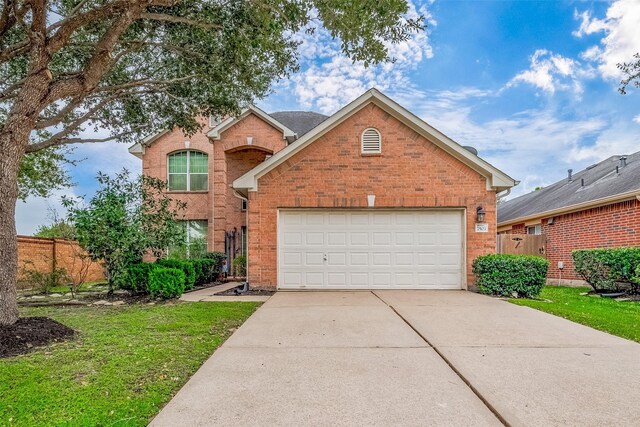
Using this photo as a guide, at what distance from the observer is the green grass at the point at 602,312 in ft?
18.1

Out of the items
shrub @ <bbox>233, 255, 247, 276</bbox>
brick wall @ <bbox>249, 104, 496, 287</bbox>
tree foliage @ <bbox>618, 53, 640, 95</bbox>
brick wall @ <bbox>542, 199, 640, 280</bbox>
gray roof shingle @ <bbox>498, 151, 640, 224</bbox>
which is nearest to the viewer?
tree foliage @ <bbox>618, 53, 640, 95</bbox>

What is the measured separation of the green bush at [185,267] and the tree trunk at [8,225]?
4.19 meters

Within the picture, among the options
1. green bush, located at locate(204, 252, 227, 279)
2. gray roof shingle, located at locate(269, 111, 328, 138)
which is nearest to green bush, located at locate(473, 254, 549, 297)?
green bush, located at locate(204, 252, 227, 279)

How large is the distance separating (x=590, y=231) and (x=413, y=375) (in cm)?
1210

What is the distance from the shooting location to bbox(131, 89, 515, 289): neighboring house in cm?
977

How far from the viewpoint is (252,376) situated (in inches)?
133

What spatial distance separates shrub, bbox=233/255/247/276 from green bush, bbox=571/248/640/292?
11.2 metres

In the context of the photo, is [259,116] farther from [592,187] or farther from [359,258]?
[592,187]

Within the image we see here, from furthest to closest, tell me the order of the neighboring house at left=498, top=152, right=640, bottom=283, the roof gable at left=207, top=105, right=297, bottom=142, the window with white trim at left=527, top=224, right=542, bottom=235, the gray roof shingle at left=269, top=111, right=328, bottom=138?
the gray roof shingle at left=269, top=111, right=328, bottom=138, the window with white trim at left=527, top=224, right=542, bottom=235, the roof gable at left=207, top=105, right=297, bottom=142, the neighboring house at left=498, top=152, right=640, bottom=283

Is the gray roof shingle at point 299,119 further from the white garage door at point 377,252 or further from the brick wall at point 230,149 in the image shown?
the white garage door at point 377,252

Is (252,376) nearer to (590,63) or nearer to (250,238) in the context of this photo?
(250,238)

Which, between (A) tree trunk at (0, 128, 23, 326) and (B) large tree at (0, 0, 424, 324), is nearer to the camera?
(A) tree trunk at (0, 128, 23, 326)

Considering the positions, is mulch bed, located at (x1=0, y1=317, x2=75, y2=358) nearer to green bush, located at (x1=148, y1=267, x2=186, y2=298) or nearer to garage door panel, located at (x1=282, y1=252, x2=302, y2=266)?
green bush, located at (x1=148, y1=267, x2=186, y2=298)

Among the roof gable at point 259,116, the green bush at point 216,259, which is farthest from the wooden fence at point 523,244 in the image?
the green bush at point 216,259
